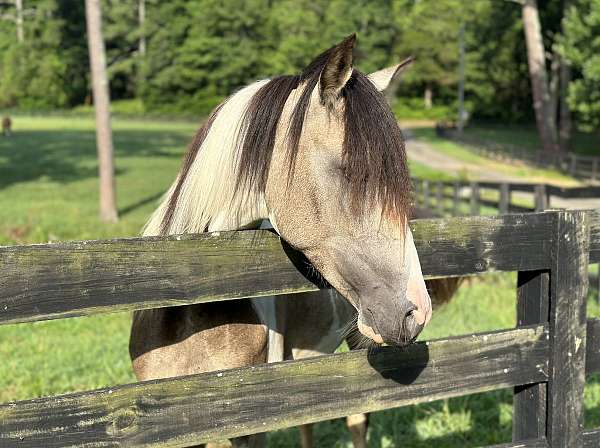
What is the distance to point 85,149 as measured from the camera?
34.9m

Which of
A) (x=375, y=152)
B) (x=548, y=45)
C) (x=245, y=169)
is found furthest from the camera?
(x=548, y=45)

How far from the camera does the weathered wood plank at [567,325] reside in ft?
8.44

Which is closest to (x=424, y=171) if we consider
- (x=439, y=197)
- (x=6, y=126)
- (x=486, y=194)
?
(x=486, y=194)

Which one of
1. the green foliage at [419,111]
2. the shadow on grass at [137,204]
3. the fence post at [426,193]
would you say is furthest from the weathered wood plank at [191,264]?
the green foliage at [419,111]

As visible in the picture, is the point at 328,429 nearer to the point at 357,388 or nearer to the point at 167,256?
the point at 357,388

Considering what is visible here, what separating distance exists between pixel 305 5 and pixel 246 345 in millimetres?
70070

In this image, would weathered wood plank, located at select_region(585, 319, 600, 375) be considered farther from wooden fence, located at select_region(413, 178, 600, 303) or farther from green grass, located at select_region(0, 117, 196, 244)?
green grass, located at select_region(0, 117, 196, 244)

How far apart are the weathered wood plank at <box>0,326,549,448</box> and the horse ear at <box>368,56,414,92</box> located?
3.15 feet

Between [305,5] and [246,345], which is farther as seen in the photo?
[305,5]

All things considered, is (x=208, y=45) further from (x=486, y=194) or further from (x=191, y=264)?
(x=191, y=264)

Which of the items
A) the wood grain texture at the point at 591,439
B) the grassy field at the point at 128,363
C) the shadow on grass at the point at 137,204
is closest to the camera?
the wood grain texture at the point at 591,439

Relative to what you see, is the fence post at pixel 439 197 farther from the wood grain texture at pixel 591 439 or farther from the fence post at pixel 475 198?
the wood grain texture at pixel 591 439

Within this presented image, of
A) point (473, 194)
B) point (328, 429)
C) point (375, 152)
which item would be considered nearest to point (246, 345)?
point (375, 152)

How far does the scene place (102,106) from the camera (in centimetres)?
1616
